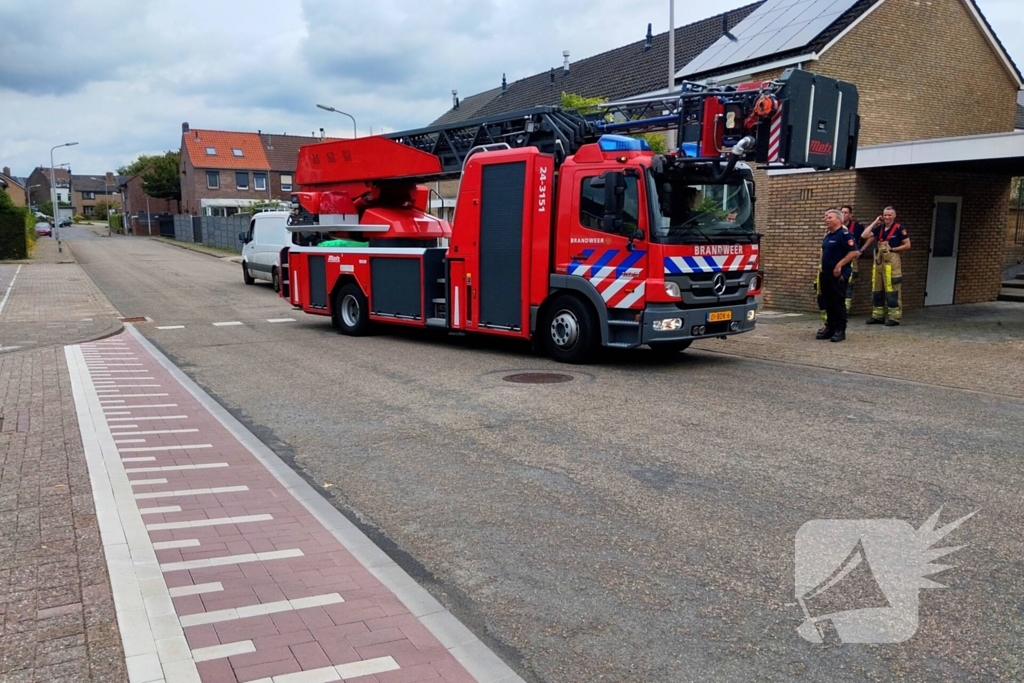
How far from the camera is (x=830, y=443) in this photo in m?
6.68

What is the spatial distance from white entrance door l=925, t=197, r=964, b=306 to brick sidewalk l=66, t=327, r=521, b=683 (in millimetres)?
14569

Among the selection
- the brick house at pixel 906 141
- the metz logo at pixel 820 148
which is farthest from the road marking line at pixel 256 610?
the brick house at pixel 906 141

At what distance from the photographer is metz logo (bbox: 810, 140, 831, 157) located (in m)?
9.95

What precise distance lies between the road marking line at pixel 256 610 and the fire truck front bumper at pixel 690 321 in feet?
21.3

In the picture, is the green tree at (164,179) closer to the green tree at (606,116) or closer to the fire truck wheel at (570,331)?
the green tree at (606,116)

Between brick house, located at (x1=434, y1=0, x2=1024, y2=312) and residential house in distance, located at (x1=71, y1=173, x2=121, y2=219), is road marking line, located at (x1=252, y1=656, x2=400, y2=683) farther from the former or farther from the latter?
residential house in distance, located at (x1=71, y1=173, x2=121, y2=219)

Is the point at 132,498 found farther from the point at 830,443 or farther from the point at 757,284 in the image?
the point at 757,284

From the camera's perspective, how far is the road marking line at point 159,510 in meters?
5.20

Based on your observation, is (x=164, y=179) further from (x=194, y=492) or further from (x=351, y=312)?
(x=194, y=492)

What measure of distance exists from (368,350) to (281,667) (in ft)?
30.6

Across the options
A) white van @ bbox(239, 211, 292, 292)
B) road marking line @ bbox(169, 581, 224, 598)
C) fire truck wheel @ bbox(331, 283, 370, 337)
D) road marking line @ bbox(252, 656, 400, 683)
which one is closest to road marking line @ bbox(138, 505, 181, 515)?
road marking line @ bbox(169, 581, 224, 598)

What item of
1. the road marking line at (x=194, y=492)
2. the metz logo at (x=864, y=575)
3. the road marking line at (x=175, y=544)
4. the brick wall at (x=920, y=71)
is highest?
the brick wall at (x=920, y=71)

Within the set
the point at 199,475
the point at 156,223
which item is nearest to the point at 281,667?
the point at 199,475

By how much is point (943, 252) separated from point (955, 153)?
414 cm
